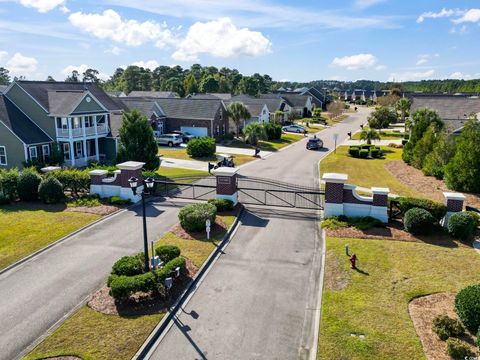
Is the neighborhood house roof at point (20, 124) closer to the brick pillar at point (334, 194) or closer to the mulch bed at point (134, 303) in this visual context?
the mulch bed at point (134, 303)

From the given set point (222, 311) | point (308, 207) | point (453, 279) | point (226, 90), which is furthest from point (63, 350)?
point (226, 90)

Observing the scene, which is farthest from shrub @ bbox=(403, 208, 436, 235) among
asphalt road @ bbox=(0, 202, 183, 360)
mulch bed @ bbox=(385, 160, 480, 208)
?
asphalt road @ bbox=(0, 202, 183, 360)

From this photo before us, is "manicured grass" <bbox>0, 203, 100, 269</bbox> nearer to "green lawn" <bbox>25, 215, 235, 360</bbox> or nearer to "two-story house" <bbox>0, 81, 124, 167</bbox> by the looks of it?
"green lawn" <bbox>25, 215, 235, 360</bbox>

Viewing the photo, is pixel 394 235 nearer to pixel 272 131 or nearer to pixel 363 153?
pixel 363 153

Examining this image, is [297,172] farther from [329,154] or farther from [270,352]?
[270,352]

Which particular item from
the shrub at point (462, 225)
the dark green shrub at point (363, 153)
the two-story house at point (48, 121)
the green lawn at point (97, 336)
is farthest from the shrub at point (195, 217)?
the dark green shrub at point (363, 153)

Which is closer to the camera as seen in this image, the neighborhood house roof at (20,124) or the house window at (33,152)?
the neighborhood house roof at (20,124)
